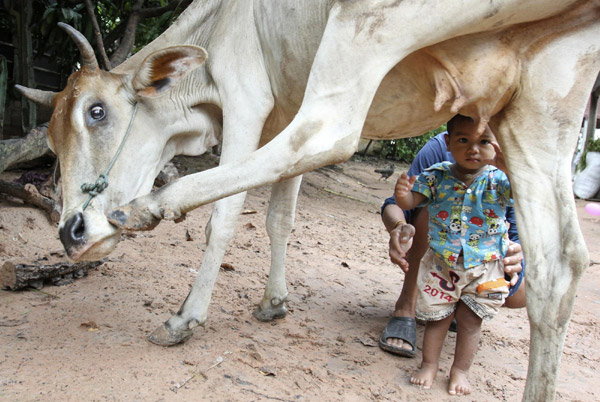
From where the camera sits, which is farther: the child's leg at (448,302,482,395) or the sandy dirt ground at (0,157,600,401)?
the child's leg at (448,302,482,395)

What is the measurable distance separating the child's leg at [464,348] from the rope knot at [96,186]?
5.77ft

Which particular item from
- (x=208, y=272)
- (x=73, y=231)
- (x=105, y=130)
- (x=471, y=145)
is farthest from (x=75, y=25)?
(x=471, y=145)

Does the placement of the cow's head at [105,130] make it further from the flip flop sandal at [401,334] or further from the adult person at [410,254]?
the flip flop sandal at [401,334]

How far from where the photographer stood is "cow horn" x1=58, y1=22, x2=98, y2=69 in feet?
8.00

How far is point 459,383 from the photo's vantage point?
2.41 metres

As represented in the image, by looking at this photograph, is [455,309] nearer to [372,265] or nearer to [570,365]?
[570,365]

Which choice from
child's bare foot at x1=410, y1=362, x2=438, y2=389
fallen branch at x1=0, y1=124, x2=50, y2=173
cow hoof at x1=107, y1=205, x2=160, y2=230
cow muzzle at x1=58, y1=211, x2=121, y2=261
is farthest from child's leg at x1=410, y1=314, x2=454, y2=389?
fallen branch at x1=0, y1=124, x2=50, y2=173

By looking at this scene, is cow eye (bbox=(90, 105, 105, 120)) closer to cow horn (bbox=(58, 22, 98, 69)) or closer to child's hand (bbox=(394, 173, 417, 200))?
cow horn (bbox=(58, 22, 98, 69))

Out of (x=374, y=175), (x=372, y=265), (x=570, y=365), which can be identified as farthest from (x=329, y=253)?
(x=374, y=175)

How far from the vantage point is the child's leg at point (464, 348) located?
2.41 m

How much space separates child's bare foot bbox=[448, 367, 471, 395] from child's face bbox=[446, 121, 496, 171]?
96 centimetres

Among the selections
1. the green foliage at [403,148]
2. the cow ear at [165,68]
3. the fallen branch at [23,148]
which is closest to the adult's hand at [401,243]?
the cow ear at [165,68]

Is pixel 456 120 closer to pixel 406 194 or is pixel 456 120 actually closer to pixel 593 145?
pixel 406 194

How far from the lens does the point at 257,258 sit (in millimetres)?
4094
